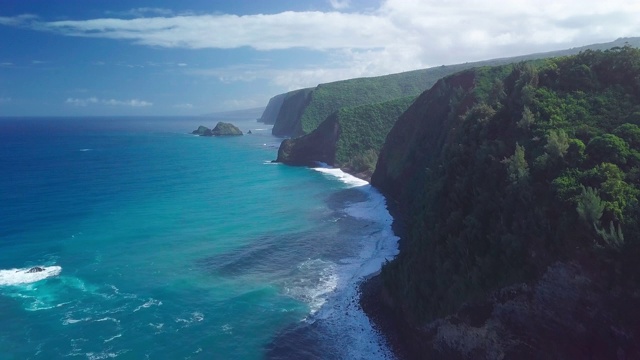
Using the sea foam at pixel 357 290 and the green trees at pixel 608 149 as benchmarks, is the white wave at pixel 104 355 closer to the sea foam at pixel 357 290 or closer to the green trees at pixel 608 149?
the sea foam at pixel 357 290

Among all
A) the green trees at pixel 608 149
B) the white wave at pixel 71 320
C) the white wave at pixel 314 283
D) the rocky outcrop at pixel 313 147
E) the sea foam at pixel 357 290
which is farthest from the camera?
the rocky outcrop at pixel 313 147

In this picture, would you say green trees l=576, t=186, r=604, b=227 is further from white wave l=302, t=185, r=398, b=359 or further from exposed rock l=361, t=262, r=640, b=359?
white wave l=302, t=185, r=398, b=359

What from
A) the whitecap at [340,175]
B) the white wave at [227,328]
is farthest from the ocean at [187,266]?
the whitecap at [340,175]

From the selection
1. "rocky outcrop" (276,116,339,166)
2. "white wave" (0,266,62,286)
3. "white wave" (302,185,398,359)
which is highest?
"rocky outcrop" (276,116,339,166)

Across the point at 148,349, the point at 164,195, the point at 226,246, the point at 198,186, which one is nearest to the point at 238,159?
the point at 198,186

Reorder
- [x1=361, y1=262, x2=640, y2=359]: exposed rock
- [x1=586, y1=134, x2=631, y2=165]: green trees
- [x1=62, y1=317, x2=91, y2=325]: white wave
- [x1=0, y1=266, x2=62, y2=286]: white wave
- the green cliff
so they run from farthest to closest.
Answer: the green cliff
[x1=0, y1=266, x2=62, y2=286]: white wave
[x1=62, y1=317, x2=91, y2=325]: white wave
[x1=586, y1=134, x2=631, y2=165]: green trees
[x1=361, y1=262, x2=640, y2=359]: exposed rock

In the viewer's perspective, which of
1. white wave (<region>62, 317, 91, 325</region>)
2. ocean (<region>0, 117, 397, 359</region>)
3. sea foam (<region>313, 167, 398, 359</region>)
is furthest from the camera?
white wave (<region>62, 317, 91, 325</region>)

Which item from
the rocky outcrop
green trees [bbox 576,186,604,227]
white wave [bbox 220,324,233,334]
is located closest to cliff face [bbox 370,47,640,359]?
green trees [bbox 576,186,604,227]
